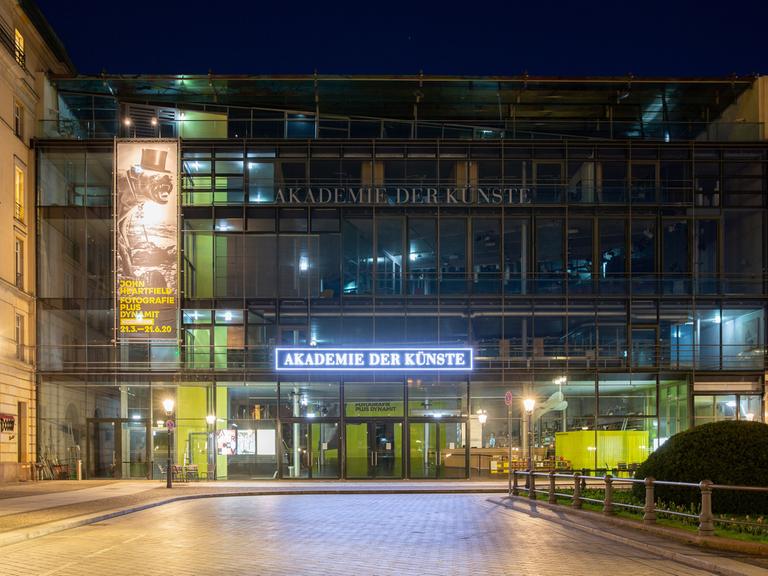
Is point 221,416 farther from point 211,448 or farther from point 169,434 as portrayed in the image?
point 169,434

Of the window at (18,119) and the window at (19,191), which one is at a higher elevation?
the window at (18,119)

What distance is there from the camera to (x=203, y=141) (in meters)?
40.7

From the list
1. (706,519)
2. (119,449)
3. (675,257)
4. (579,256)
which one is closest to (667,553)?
(706,519)

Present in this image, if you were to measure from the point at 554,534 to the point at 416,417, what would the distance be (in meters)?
22.3

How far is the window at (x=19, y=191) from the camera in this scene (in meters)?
38.6

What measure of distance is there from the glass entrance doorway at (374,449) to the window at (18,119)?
1825 cm

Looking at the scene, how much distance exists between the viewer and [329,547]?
50.2 feet

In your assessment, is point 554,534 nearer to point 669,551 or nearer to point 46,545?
point 669,551

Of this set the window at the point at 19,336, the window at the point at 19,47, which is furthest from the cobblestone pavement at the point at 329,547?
the window at the point at 19,47

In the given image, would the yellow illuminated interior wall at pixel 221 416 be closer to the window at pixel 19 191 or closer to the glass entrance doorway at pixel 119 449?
the glass entrance doorway at pixel 119 449

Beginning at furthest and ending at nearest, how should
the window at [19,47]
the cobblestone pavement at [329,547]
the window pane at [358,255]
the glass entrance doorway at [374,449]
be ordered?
the window pane at [358,255] < the glass entrance doorway at [374,449] < the window at [19,47] < the cobblestone pavement at [329,547]

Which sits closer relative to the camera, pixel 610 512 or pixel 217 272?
pixel 610 512

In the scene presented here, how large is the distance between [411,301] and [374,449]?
6.41 metres

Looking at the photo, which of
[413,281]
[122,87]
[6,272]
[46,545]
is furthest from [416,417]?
[46,545]
